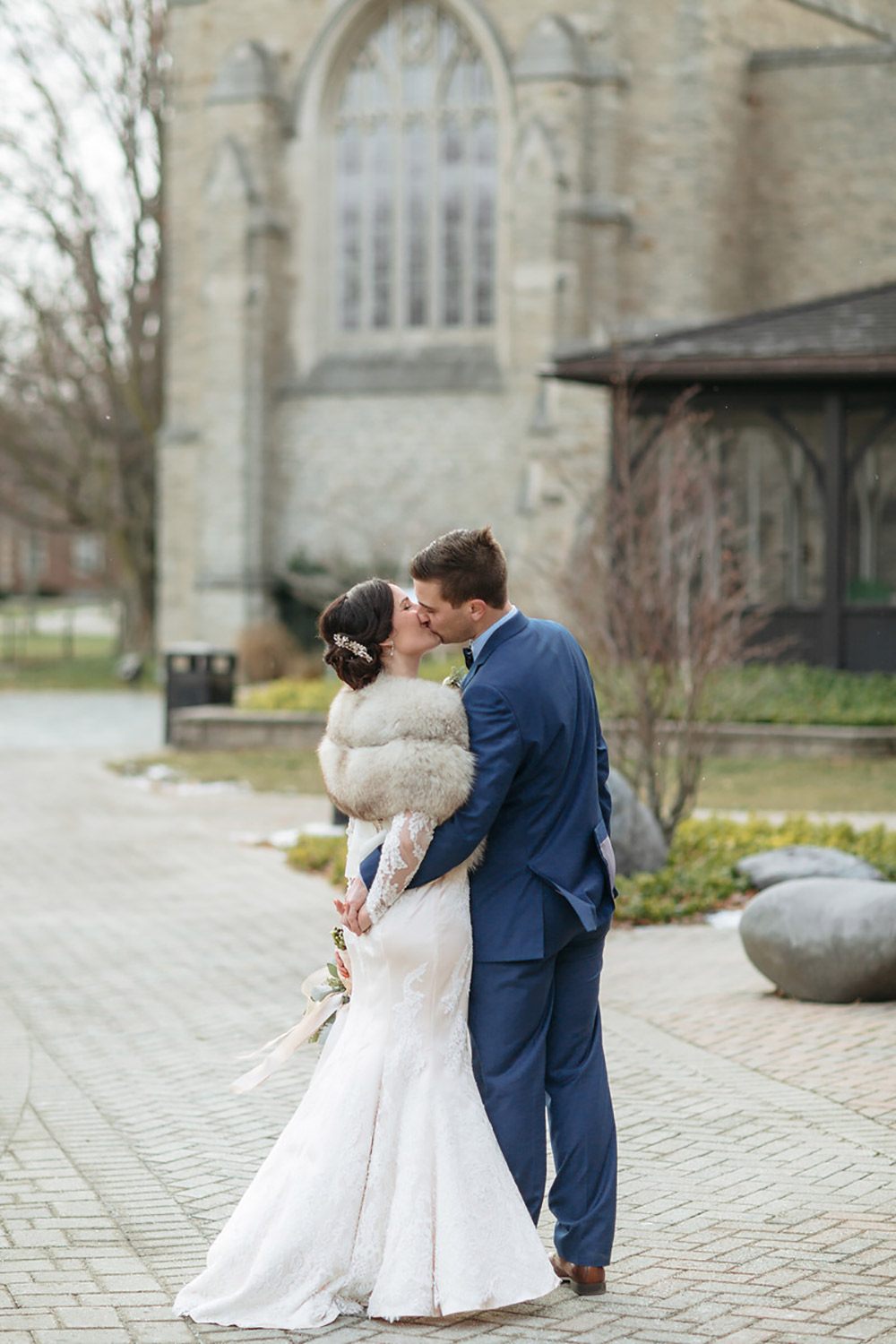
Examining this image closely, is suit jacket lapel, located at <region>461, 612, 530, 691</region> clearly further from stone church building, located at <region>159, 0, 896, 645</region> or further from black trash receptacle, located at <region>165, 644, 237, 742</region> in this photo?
stone church building, located at <region>159, 0, 896, 645</region>

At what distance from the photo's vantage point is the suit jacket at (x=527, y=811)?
3916 mm

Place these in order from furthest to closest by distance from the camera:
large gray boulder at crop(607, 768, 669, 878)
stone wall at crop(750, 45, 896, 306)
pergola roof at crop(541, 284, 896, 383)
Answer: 1. stone wall at crop(750, 45, 896, 306)
2. pergola roof at crop(541, 284, 896, 383)
3. large gray boulder at crop(607, 768, 669, 878)

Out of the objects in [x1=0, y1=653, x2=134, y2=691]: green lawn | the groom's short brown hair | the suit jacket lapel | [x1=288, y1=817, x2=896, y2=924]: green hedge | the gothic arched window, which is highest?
the gothic arched window

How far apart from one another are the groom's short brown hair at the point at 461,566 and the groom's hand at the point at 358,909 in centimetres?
71

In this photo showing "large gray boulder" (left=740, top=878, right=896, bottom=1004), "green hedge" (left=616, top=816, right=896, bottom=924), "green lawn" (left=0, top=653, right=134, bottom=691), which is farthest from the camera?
"green lawn" (left=0, top=653, right=134, bottom=691)

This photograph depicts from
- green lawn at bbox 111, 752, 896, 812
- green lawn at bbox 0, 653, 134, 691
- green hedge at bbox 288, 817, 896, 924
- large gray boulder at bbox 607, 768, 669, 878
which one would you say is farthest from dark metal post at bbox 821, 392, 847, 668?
green lawn at bbox 0, 653, 134, 691

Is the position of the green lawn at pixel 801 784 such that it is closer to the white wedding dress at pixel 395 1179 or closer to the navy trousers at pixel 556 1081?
the navy trousers at pixel 556 1081

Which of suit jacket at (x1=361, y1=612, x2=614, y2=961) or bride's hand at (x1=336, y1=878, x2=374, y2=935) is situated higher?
suit jacket at (x1=361, y1=612, x2=614, y2=961)

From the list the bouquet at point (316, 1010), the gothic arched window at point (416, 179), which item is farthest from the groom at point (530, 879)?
the gothic arched window at point (416, 179)

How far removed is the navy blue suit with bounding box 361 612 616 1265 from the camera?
3.94m

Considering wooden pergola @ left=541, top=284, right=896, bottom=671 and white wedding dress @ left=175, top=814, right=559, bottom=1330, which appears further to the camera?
wooden pergola @ left=541, top=284, right=896, bottom=671

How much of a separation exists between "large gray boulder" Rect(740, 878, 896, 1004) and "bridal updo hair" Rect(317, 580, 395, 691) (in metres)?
3.88

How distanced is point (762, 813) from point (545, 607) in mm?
7485

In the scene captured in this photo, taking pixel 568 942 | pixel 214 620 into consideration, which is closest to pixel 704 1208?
pixel 568 942
